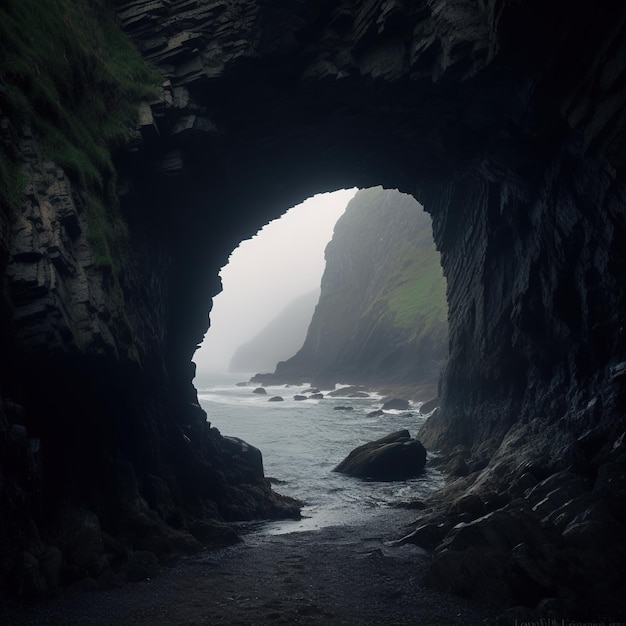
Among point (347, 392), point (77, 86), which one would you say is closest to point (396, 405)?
point (347, 392)

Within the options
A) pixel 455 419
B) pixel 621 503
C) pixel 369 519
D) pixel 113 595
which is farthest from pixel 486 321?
pixel 113 595

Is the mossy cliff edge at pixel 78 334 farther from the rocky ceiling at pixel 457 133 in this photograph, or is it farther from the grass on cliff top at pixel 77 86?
the rocky ceiling at pixel 457 133

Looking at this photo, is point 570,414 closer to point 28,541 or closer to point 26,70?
point 28,541

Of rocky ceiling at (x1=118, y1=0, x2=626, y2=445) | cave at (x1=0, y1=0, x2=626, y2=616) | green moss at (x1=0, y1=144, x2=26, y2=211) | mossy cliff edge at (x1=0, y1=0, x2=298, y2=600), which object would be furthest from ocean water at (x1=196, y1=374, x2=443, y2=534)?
green moss at (x1=0, y1=144, x2=26, y2=211)

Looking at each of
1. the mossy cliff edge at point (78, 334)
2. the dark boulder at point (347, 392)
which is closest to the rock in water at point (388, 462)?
the mossy cliff edge at point (78, 334)

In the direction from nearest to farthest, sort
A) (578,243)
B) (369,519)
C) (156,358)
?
(578,243) → (369,519) → (156,358)

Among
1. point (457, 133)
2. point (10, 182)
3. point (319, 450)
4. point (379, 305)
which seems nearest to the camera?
point (10, 182)

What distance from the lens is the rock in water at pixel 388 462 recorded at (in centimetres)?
2562

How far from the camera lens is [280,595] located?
419 inches

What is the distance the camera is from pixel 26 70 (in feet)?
42.3

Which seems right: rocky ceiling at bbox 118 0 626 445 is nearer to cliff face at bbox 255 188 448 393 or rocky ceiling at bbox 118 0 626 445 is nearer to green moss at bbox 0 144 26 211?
green moss at bbox 0 144 26 211

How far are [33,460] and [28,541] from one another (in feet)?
5.77

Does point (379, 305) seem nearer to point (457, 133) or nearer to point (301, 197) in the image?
point (301, 197)

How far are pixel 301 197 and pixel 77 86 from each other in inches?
586
